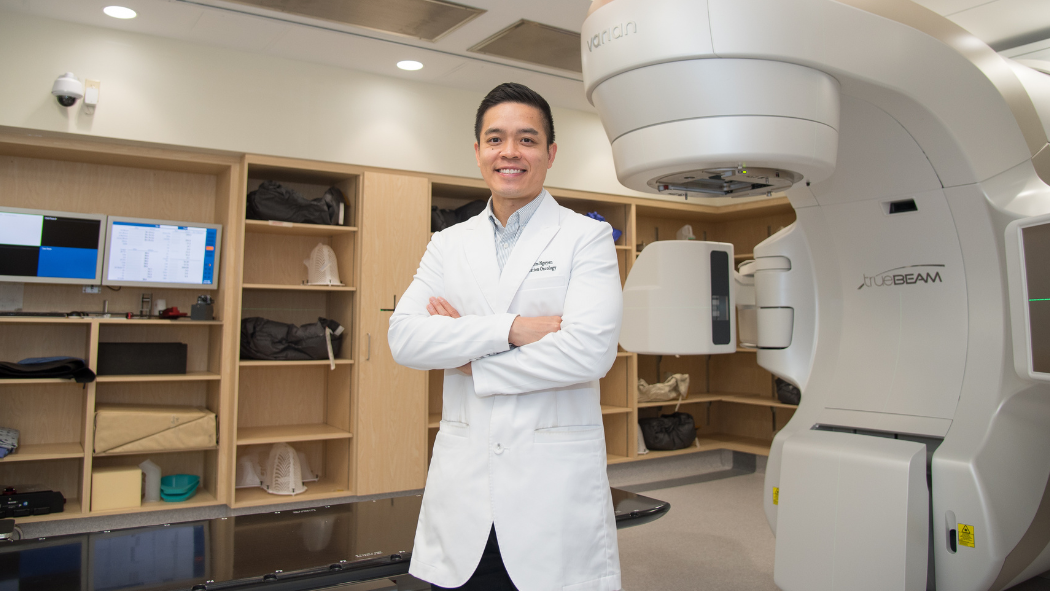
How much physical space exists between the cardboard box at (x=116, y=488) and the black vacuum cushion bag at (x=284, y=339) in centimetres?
82

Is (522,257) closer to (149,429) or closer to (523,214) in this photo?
(523,214)

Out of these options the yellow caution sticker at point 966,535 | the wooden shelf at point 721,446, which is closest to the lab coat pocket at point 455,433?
the yellow caution sticker at point 966,535

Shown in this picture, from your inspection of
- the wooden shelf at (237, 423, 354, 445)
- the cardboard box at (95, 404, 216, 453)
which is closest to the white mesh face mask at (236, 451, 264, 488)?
the wooden shelf at (237, 423, 354, 445)

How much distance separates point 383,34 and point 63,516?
2.88m

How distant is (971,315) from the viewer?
6.17ft

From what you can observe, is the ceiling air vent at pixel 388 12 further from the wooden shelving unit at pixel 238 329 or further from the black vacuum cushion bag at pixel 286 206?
the black vacuum cushion bag at pixel 286 206

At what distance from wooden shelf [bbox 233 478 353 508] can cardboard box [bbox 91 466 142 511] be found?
495 mm

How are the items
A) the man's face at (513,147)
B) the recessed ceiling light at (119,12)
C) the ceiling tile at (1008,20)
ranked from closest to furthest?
the man's face at (513,147) < the ceiling tile at (1008,20) < the recessed ceiling light at (119,12)

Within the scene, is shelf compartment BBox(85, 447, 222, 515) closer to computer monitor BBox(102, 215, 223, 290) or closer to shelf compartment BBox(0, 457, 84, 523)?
shelf compartment BBox(0, 457, 84, 523)

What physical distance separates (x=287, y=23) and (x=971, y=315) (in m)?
3.18

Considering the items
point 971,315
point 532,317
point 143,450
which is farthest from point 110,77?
point 971,315

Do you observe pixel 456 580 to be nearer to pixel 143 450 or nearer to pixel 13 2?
pixel 143 450

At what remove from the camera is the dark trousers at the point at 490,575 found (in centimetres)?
137

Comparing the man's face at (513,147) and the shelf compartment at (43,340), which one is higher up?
the man's face at (513,147)
